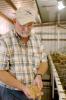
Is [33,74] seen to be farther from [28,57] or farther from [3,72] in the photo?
[3,72]

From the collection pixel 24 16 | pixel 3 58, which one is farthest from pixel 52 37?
pixel 3 58

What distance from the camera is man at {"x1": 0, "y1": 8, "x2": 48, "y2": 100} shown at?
1.57 meters

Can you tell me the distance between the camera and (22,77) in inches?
64.4

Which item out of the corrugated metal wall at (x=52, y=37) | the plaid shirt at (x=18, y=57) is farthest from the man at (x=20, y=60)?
the corrugated metal wall at (x=52, y=37)

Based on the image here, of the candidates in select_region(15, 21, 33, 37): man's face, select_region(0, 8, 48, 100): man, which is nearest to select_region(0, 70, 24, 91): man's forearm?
select_region(0, 8, 48, 100): man

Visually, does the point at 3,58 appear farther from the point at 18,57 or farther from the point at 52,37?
Answer: the point at 52,37

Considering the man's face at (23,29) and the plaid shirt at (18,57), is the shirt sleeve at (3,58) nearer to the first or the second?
the plaid shirt at (18,57)

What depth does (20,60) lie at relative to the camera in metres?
1.63

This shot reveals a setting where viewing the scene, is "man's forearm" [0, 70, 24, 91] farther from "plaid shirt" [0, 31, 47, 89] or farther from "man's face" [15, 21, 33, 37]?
"man's face" [15, 21, 33, 37]

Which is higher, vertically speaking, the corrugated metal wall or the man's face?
the corrugated metal wall

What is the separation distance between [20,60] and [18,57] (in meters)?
0.03

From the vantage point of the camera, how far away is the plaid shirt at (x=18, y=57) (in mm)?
1582

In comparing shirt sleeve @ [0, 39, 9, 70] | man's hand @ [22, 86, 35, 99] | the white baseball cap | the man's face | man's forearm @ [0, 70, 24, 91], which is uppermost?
the white baseball cap

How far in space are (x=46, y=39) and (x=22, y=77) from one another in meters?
10.4
